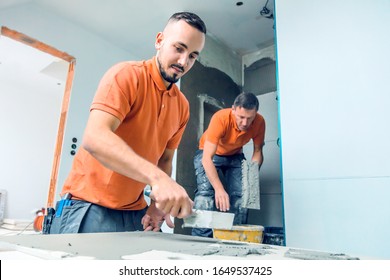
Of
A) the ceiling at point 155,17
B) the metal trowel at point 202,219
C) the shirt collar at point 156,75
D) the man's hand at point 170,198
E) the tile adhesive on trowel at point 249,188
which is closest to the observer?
the man's hand at point 170,198

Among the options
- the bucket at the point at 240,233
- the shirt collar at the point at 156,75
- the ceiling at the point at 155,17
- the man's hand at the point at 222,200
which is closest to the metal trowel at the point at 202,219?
the shirt collar at the point at 156,75

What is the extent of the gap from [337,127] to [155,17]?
2.14m

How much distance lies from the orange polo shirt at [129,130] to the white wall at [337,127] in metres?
0.81

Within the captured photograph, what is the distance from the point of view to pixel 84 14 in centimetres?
277

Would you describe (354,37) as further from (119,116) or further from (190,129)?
(190,129)

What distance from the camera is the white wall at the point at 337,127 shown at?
1271 mm

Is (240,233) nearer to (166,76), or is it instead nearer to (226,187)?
(226,187)

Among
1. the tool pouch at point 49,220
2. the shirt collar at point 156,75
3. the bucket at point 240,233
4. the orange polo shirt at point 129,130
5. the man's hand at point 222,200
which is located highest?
the shirt collar at point 156,75

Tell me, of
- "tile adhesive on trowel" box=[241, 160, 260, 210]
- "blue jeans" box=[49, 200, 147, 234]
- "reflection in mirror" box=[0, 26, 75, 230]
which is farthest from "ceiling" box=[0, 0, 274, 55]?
"blue jeans" box=[49, 200, 147, 234]

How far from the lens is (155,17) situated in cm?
278

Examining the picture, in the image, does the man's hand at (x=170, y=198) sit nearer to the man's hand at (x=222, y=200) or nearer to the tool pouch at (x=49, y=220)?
the tool pouch at (x=49, y=220)

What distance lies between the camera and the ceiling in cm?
257

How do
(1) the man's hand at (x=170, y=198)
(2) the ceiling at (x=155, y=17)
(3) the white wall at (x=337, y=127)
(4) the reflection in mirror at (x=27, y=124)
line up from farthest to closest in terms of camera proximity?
(4) the reflection in mirror at (x=27, y=124)
(2) the ceiling at (x=155, y=17)
(3) the white wall at (x=337, y=127)
(1) the man's hand at (x=170, y=198)

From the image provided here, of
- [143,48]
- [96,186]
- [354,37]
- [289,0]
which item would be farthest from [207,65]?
[96,186]
